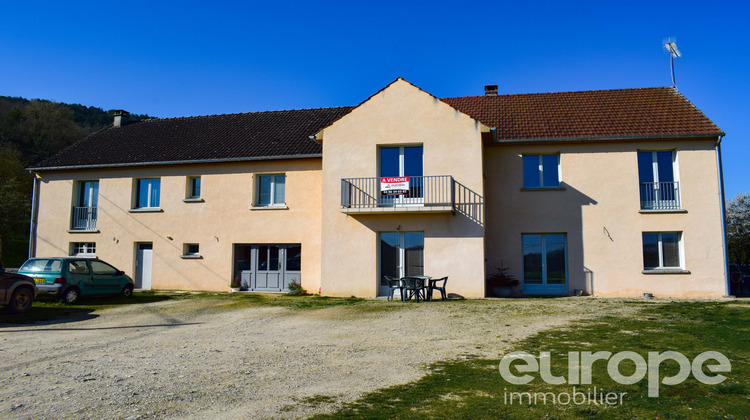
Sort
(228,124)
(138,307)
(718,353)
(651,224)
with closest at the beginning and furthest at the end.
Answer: (718,353) < (138,307) < (651,224) < (228,124)

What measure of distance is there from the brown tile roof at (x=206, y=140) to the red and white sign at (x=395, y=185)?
3308 mm

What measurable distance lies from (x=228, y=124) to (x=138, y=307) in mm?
10961

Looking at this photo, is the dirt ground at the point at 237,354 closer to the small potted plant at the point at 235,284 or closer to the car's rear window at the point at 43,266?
the car's rear window at the point at 43,266

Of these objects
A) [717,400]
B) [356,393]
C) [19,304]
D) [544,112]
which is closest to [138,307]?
[19,304]

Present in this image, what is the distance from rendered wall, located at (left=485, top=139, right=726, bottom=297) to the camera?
16.2m

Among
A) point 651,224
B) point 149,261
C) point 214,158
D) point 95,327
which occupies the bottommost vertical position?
point 95,327

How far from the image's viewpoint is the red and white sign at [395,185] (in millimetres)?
16016

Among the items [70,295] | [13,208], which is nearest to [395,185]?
[70,295]

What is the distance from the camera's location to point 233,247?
63.2 feet

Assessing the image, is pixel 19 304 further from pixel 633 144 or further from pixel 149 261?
pixel 633 144

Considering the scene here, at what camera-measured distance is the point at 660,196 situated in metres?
16.8

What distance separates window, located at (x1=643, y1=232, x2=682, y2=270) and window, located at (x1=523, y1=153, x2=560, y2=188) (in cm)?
352

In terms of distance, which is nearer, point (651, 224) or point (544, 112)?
point (651, 224)

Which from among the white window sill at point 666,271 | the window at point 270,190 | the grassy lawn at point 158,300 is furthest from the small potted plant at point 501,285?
the window at point 270,190
